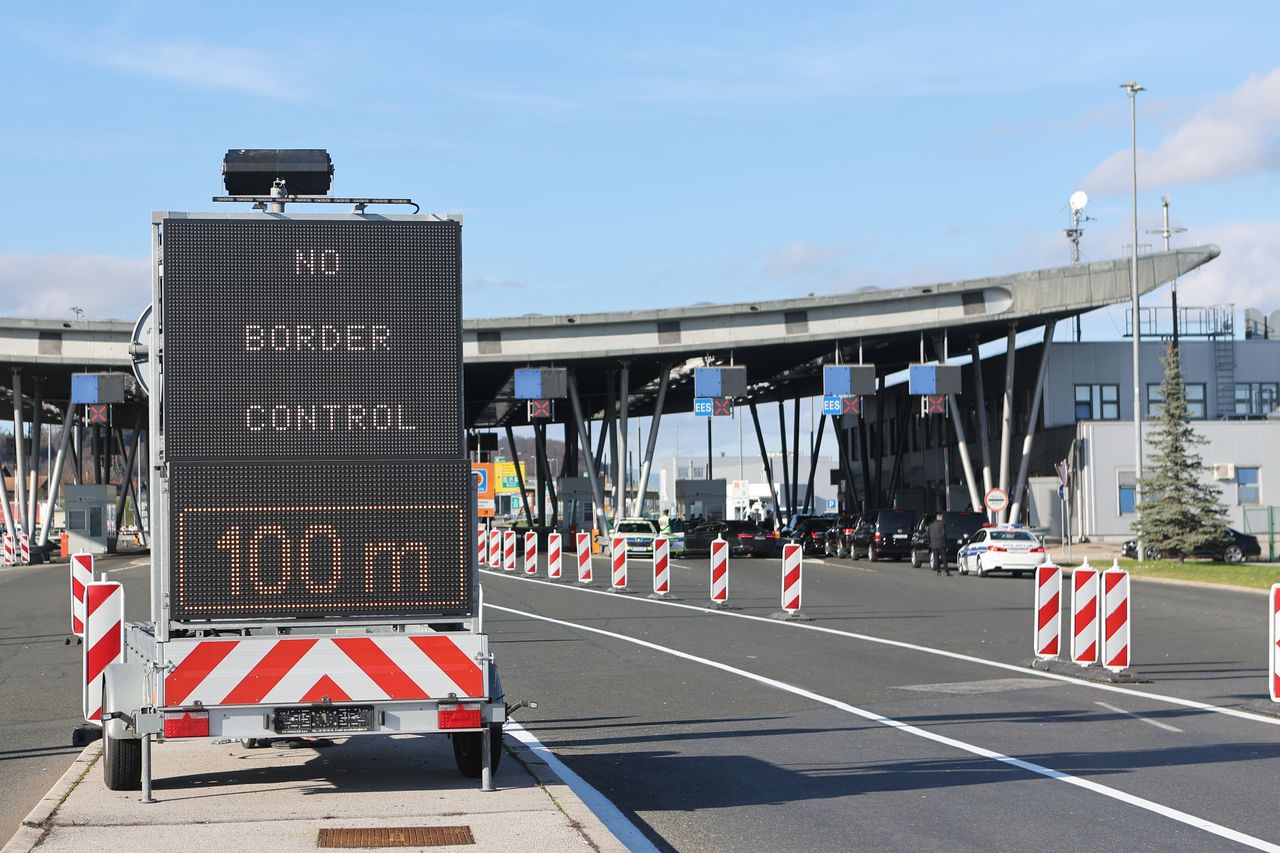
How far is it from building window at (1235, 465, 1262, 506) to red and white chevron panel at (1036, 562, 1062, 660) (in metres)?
50.4

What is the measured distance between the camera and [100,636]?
11.0 m

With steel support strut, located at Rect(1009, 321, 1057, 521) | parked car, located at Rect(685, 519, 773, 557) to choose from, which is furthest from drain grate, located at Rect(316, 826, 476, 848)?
steel support strut, located at Rect(1009, 321, 1057, 521)

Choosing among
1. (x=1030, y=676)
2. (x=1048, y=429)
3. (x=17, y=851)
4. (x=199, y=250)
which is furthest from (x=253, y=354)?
(x=1048, y=429)

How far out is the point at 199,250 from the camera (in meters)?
9.16

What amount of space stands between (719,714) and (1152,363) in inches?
2481

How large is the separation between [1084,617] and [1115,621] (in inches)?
18.4

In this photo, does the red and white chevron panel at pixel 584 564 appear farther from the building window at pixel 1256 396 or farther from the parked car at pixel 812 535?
the building window at pixel 1256 396

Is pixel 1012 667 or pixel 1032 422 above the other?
pixel 1032 422

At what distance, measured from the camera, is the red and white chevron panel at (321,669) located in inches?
344

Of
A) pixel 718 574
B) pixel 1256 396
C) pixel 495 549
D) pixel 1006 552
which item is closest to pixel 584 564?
pixel 718 574

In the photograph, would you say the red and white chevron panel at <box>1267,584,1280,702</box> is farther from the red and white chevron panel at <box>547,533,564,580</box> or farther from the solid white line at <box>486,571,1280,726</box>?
the red and white chevron panel at <box>547,533,564,580</box>

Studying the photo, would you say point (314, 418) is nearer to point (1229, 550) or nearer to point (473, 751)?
point (473, 751)

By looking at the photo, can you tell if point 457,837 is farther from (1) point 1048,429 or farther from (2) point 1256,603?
(1) point 1048,429

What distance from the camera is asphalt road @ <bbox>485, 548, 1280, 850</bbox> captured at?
903cm
